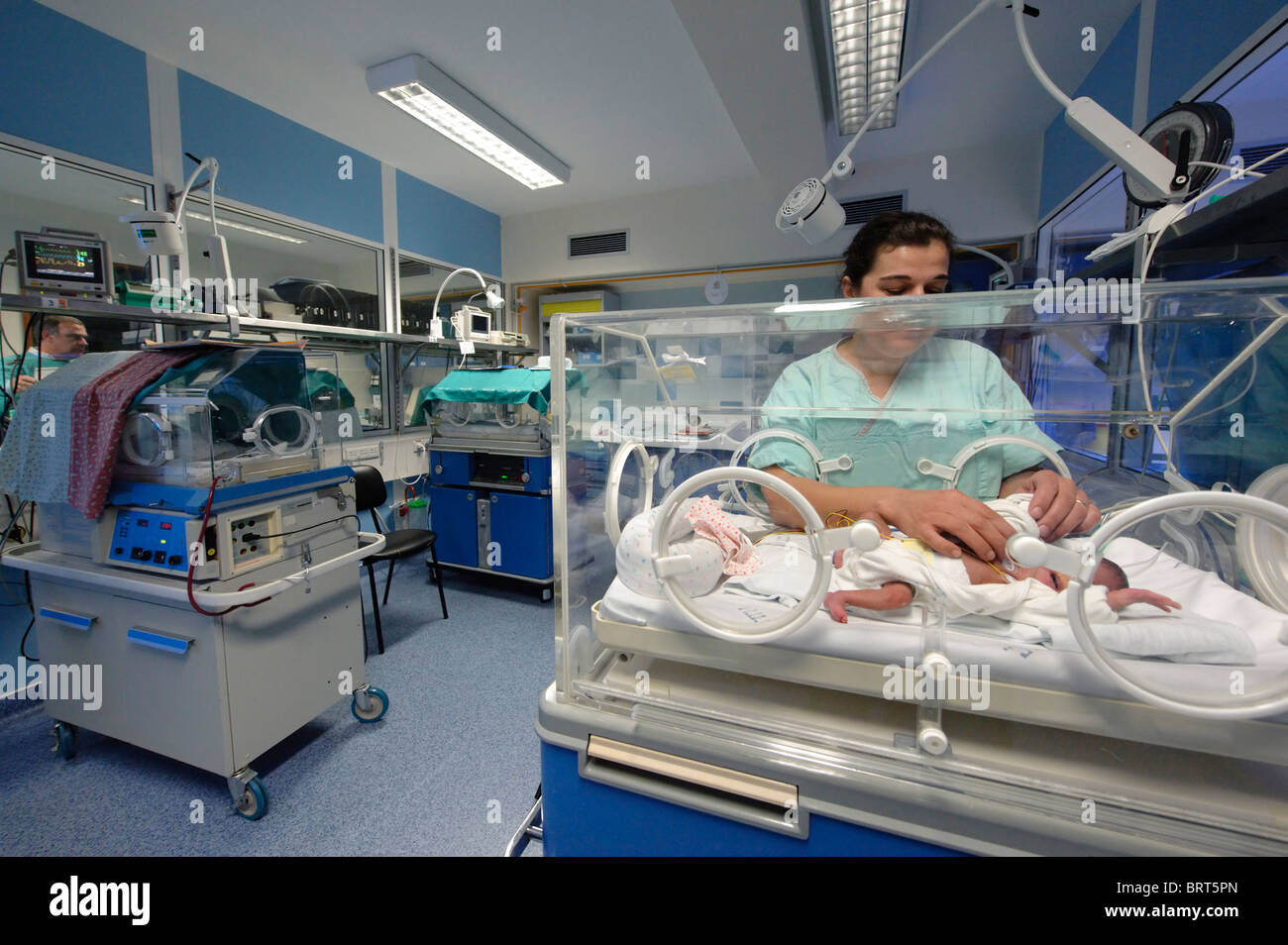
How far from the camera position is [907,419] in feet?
3.53

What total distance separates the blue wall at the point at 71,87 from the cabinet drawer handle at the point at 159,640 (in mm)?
2279

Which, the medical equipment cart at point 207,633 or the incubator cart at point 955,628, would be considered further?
the medical equipment cart at point 207,633

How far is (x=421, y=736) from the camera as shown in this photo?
2113 millimetres

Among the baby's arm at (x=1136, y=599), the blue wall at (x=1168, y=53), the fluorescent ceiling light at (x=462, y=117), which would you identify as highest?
the fluorescent ceiling light at (x=462, y=117)

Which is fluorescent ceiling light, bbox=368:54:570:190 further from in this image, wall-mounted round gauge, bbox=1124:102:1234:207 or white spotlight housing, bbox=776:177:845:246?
wall-mounted round gauge, bbox=1124:102:1234:207

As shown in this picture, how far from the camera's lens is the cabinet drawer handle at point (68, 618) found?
1764 millimetres

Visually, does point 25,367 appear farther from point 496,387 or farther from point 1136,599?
point 1136,599

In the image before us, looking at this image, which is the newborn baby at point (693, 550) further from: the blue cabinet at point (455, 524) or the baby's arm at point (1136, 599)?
the blue cabinet at point (455, 524)

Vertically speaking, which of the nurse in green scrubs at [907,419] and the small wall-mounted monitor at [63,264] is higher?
the small wall-mounted monitor at [63,264]

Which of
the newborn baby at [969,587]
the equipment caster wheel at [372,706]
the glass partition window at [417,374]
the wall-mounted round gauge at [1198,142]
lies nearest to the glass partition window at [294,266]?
the glass partition window at [417,374]
